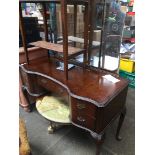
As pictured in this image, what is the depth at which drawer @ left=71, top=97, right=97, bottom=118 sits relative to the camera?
1.05 metres

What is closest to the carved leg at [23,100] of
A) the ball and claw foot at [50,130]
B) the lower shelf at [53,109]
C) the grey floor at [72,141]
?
the grey floor at [72,141]

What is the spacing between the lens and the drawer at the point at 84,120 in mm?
1094

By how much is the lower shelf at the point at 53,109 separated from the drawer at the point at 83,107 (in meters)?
0.28

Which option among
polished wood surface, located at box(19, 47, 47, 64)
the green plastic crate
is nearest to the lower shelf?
polished wood surface, located at box(19, 47, 47, 64)

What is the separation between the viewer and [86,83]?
126cm

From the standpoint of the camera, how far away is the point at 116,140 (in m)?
1.62

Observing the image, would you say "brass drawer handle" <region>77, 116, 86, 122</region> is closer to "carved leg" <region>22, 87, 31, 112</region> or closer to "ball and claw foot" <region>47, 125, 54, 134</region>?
"ball and claw foot" <region>47, 125, 54, 134</region>

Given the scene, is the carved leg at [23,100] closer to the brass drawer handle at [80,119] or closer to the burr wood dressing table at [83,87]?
the burr wood dressing table at [83,87]
